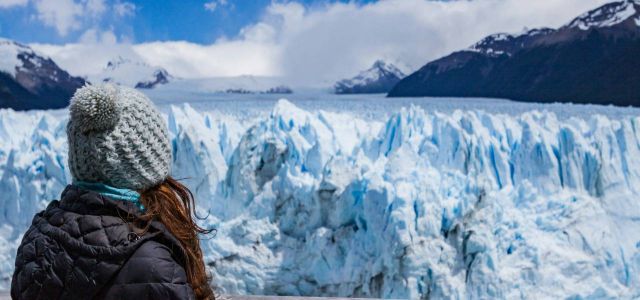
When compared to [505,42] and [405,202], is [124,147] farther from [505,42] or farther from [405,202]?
[505,42]

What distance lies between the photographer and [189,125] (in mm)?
4832

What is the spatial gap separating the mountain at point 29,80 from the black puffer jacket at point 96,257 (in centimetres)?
691

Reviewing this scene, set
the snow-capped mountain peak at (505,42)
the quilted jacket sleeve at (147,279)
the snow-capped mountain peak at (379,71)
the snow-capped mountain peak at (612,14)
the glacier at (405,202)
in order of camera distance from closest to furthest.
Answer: the quilted jacket sleeve at (147,279)
the glacier at (405,202)
the snow-capped mountain peak at (612,14)
the snow-capped mountain peak at (505,42)
the snow-capped mountain peak at (379,71)

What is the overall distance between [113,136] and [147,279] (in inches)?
6.3

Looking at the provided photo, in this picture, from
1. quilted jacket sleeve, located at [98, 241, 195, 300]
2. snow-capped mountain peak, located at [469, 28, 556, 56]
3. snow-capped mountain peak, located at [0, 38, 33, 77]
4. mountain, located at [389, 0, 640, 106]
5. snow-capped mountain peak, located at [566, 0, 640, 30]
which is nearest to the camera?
quilted jacket sleeve, located at [98, 241, 195, 300]

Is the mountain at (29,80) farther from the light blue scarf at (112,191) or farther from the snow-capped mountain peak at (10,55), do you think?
the light blue scarf at (112,191)

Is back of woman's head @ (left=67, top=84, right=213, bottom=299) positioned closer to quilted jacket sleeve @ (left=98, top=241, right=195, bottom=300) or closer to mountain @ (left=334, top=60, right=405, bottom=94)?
quilted jacket sleeve @ (left=98, top=241, right=195, bottom=300)

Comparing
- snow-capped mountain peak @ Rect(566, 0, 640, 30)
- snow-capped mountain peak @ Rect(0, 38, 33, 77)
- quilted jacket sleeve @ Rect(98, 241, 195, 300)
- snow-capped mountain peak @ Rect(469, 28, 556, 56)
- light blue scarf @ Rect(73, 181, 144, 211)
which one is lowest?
quilted jacket sleeve @ Rect(98, 241, 195, 300)

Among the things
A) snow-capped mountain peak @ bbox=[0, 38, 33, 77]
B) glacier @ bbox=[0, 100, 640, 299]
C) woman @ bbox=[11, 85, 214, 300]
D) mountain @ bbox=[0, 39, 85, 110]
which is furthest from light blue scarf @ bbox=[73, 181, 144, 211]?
snow-capped mountain peak @ bbox=[0, 38, 33, 77]

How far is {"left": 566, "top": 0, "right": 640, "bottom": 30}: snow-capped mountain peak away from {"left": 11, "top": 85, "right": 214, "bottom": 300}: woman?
6.93 metres

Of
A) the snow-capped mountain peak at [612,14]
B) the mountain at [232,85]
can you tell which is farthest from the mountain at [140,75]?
the snow-capped mountain peak at [612,14]

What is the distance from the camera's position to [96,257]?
2.16 ft

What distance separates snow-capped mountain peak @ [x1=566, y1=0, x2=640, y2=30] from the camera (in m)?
6.70

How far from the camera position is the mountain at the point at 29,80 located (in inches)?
287
